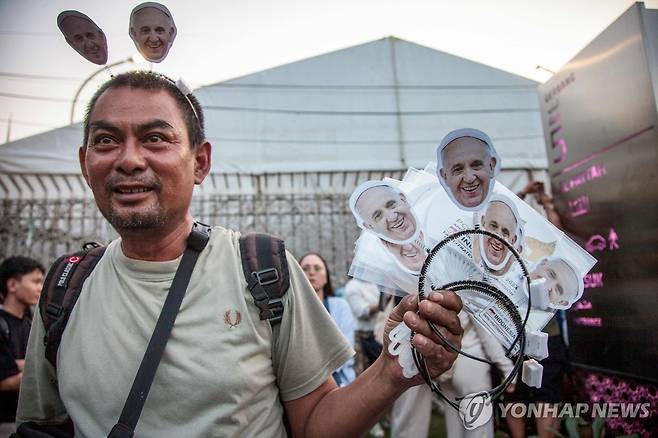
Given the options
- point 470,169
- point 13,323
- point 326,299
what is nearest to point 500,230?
point 470,169

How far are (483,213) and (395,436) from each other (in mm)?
2603

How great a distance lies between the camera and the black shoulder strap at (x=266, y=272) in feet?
3.73

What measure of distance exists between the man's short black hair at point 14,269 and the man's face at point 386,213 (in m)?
2.97

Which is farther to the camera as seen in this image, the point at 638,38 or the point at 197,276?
the point at 638,38

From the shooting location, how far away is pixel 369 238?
3.44 ft

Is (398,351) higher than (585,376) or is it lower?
higher

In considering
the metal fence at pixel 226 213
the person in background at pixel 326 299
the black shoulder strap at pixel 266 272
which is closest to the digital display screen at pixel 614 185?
the person in background at pixel 326 299

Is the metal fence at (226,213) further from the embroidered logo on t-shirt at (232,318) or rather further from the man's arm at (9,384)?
the embroidered logo on t-shirt at (232,318)

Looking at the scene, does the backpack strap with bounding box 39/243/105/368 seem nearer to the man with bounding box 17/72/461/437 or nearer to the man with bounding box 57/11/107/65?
the man with bounding box 17/72/461/437

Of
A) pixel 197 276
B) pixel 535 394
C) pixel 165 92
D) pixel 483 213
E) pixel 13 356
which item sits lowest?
pixel 535 394

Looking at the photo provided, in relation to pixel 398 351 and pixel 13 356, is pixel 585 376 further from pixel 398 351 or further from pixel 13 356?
pixel 13 356

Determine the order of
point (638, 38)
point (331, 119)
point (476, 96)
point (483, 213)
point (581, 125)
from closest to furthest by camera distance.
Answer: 1. point (483, 213)
2. point (638, 38)
3. point (581, 125)
4. point (476, 96)
5. point (331, 119)

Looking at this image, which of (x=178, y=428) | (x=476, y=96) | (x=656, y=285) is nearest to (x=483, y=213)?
(x=178, y=428)

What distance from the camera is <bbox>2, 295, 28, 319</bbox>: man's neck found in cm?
298
